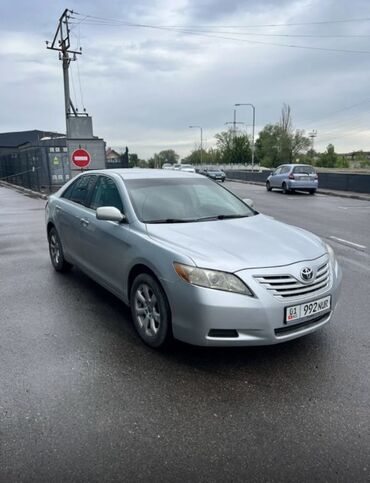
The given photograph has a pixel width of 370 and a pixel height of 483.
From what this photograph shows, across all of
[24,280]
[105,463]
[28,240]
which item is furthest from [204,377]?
[28,240]

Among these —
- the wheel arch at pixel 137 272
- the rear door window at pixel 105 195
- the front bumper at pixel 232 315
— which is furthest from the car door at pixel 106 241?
the front bumper at pixel 232 315

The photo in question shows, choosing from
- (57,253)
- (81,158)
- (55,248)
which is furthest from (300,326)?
(81,158)

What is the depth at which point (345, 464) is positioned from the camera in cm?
224

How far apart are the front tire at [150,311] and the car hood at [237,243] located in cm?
40

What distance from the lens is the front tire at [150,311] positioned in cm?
328

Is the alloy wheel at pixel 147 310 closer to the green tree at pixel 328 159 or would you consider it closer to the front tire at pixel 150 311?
the front tire at pixel 150 311

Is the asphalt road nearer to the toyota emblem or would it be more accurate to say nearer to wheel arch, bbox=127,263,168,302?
wheel arch, bbox=127,263,168,302

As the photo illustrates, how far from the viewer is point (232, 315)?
9.57 ft

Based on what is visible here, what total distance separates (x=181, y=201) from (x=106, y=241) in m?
0.92

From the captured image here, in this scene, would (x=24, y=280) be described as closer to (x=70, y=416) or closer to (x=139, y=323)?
(x=139, y=323)

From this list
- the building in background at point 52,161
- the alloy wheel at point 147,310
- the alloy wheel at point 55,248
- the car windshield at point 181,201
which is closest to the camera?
the alloy wheel at point 147,310

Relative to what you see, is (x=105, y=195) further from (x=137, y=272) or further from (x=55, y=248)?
(x=55, y=248)

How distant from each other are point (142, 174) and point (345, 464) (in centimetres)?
354

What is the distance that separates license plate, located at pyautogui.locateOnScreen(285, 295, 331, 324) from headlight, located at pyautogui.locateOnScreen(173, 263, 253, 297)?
0.37 m
